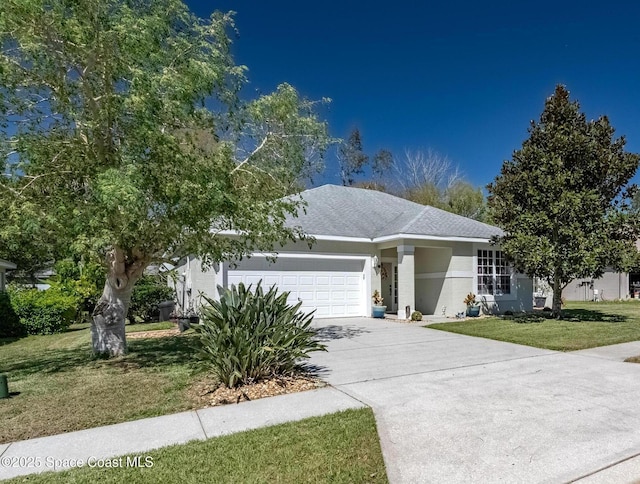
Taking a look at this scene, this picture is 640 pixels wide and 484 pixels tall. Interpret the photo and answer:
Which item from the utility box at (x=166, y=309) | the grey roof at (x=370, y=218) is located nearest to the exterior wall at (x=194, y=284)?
the utility box at (x=166, y=309)

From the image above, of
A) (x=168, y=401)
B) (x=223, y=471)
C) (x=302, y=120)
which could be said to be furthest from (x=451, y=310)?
(x=223, y=471)

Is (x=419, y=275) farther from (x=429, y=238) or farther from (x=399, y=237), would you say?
(x=399, y=237)

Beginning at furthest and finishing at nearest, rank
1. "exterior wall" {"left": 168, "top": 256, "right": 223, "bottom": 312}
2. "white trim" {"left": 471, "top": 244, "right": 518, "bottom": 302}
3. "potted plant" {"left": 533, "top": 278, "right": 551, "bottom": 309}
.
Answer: "potted plant" {"left": 533, "top": 278, "right": 551, "bottom": 309}, "white trim" {"left": 471, "top": 244, "right": 518, "bottom": 302}, "exterior wall" {"left": 168, "top": 256, "right": 223, "bottom": 312}

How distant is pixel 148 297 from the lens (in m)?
17.2

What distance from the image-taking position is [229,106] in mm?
8258

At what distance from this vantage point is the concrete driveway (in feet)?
11.8

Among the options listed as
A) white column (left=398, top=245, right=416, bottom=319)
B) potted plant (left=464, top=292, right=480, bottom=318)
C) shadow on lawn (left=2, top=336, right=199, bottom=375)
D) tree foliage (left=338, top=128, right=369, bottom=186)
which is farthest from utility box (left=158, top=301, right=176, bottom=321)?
tree foliage (left=338, top=128, right=369, bottom=186)

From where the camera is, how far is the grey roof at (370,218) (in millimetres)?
14664

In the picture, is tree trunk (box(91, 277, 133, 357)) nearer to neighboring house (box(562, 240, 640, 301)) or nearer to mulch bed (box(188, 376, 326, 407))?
mulch bed (box(188, 376, 326, 407))

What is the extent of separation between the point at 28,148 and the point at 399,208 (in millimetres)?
14345

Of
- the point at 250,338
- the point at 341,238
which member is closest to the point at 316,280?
the point at 341,238

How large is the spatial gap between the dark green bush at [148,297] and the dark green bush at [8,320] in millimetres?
3862

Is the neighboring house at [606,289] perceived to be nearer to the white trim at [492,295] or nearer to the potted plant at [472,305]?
the white trim at [492,295]

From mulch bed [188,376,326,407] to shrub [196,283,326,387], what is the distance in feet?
0.43
